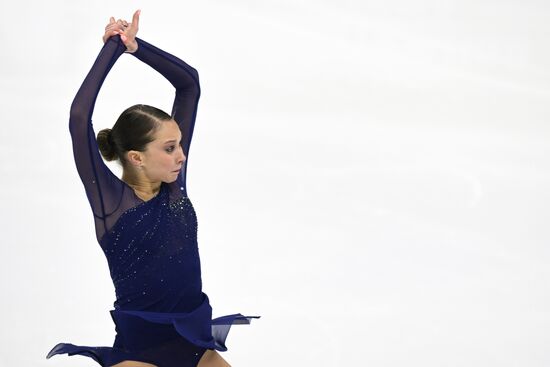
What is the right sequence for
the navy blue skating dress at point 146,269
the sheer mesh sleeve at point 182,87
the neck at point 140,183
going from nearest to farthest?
the navy blue skating dress at point 146,269, the neck at point 140,183, the sheer mesh sleeve at point 182,87

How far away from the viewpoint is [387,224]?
547 centimetres

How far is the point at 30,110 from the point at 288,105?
5.18 feet

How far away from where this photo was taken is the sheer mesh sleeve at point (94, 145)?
2.62 meters

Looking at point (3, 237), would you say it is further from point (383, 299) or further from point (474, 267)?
point (474, 267)

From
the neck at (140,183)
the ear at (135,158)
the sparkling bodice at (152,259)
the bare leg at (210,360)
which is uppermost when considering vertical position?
the ear at (135,158)

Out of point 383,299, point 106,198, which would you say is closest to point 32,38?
point 383,299

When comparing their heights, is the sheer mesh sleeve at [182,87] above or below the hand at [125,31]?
below

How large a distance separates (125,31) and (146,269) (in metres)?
0.62

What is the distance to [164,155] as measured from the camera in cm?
279

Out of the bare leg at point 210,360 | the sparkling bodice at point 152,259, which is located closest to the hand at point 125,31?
the sparkling bodice at point 152,259

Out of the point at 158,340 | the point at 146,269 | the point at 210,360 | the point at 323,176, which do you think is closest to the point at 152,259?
the point at 146,269

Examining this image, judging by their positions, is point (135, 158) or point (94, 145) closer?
point (94, 145)

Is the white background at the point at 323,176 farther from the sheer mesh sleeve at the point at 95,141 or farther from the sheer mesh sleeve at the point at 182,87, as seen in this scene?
the sheer mesh sleeve at the point at 95,141

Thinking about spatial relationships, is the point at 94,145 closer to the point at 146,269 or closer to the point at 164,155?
the point at 164,155
